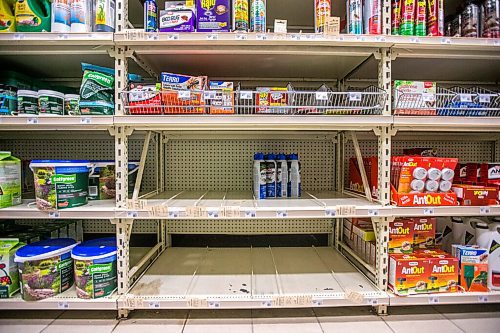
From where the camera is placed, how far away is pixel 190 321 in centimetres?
157

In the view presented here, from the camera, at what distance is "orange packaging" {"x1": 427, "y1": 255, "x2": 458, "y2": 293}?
5.20ft

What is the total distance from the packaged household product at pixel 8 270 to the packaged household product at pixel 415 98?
243 cm

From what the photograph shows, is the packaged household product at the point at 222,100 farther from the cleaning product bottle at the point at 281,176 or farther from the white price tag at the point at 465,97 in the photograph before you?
the white price tag at the point at 465,97

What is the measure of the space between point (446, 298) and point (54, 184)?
2357mm

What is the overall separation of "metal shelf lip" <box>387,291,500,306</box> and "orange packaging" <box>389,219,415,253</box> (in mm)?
262

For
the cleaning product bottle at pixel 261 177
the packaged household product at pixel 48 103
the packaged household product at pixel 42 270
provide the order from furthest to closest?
the cleaning product bottle at pixel 261 177 < the packaged household product at pixel 48 103 < the packaged household product at pixel 42 270

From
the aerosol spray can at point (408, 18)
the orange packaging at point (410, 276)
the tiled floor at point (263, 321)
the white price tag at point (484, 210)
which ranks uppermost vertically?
the aerosol spray can at point (408, 18)

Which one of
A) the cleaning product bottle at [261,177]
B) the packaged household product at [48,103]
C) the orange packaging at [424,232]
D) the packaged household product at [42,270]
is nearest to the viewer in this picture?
the packaged household product at [42,270]

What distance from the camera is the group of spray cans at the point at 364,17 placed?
157 centimetres

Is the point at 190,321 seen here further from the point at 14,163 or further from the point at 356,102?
the point at 356,102

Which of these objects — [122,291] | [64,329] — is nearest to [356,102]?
[122,291]

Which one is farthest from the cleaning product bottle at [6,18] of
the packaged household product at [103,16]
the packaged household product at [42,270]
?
the packaged household product at [42,270]

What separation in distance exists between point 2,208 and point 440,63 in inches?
116

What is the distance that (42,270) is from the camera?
4.99ft
